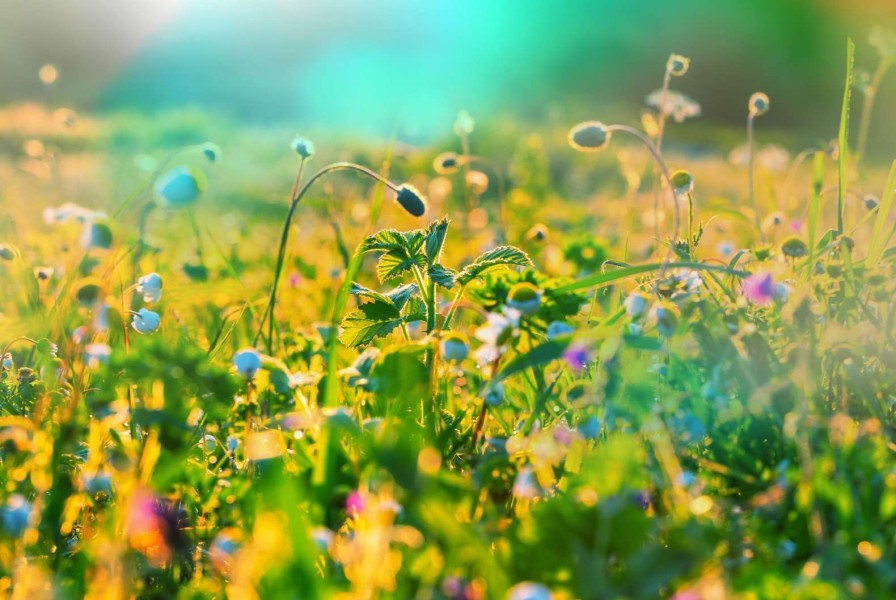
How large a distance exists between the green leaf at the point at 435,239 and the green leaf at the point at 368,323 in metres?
0.11

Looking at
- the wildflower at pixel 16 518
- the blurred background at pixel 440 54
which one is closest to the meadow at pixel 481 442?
the wildflower at pixel 16 518

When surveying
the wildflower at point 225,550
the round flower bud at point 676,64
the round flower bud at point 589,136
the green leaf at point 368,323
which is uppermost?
the round flower bud at point 676,64

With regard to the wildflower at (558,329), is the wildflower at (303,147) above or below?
above

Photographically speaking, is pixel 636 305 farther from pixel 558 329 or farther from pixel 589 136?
pixel 589 136

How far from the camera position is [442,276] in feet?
4.70

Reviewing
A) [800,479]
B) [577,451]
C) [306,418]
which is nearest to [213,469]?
[306,418]

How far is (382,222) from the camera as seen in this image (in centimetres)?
448

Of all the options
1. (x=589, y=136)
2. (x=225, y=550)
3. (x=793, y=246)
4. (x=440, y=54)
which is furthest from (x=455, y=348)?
(x=440, y=54)

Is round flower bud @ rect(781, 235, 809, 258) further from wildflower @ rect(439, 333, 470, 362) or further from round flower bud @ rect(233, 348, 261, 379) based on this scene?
round flower bud @ rect(233, 348, 261, 379)

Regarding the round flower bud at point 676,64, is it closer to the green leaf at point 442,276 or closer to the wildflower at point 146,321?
the green leaf at point 442,276

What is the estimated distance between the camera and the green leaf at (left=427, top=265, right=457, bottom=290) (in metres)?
1.42

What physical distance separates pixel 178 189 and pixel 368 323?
0.48m

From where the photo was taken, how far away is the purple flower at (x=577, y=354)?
1138 mm

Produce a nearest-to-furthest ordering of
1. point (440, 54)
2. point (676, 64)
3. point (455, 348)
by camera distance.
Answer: point (455, 348) < point (676, 64) < point (440, 54)
